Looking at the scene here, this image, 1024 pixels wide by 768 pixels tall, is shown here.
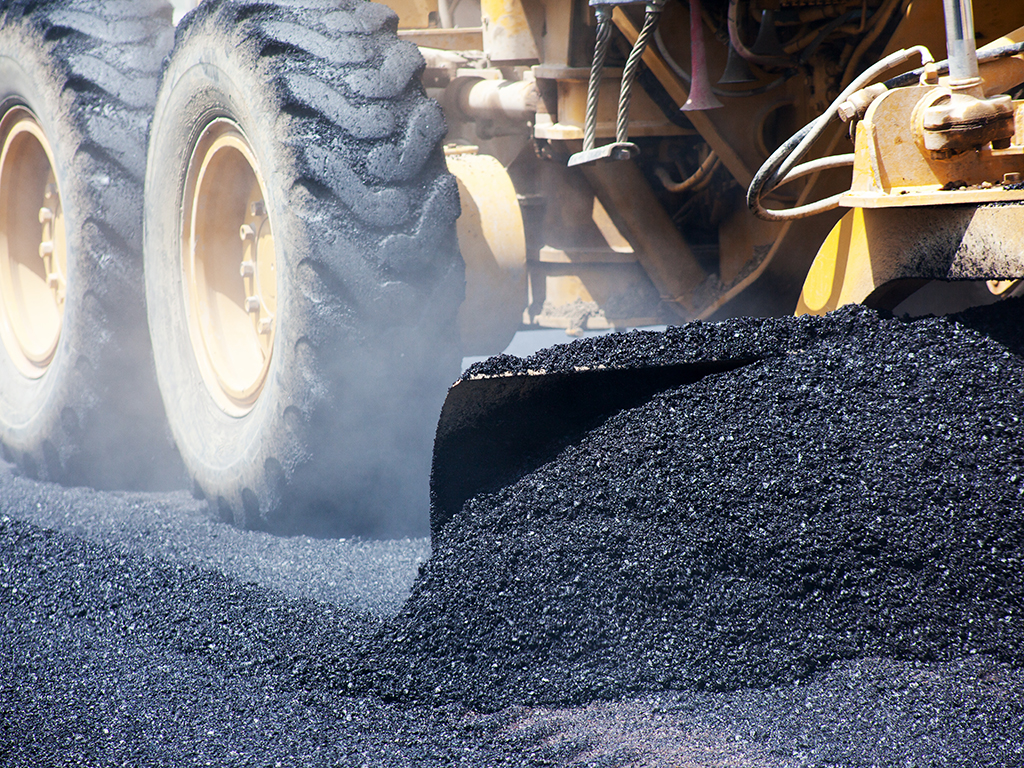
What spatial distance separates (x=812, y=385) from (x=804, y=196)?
27.9 inches

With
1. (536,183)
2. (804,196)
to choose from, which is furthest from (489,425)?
(536,183)

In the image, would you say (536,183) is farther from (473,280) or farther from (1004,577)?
(1004,577)

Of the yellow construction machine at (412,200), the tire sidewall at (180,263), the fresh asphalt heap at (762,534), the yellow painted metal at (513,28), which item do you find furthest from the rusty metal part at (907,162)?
the yellow painted metal at (513,28)

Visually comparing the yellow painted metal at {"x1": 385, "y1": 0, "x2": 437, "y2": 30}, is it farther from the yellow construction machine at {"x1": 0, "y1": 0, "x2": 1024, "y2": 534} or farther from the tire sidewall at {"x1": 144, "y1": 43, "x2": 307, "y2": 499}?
the tire sidewall at {"x1": 144, "y1": 43, "x2": 307, "y2": 499}

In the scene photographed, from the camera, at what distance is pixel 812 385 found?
6.03ft

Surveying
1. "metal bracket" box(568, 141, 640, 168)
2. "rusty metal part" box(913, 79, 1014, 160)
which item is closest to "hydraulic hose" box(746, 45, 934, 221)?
"rusty metal part" box(913, 79, 1014, 160)

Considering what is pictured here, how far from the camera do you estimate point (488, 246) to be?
9.53 ft

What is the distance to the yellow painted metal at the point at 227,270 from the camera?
269 cm

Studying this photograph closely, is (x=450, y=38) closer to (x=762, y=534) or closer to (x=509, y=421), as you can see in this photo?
(x=509, y=421)

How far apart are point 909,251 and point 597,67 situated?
3.66 ft

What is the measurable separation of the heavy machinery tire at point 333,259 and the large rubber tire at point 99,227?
1.86 feet

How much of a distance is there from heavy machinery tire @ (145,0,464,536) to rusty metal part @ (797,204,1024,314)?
921 millimetres

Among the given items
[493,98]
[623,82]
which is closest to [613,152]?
[623,82]

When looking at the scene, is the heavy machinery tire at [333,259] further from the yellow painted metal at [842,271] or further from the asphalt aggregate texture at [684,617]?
the yellow painted metal at [842,271]
